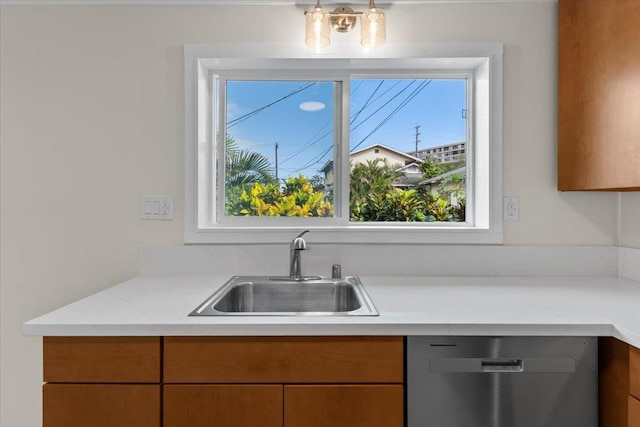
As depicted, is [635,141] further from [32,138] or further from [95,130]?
[32,138]

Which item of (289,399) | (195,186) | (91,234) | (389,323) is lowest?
(289,399)

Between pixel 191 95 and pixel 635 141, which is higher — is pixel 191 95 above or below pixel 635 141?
above

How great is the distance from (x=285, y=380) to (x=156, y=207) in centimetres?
108

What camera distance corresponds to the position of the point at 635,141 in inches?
54.9

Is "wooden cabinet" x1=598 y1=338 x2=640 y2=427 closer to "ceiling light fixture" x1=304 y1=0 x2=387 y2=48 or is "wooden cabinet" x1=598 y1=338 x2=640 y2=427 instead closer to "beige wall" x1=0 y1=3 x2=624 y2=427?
"beige wall" x1=0 y1=3 x2=624 y2=427

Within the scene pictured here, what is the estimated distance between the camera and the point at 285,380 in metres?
1.17

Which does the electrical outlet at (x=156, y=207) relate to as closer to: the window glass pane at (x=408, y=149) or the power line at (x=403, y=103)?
the window glass pane at (x=408, y=149)

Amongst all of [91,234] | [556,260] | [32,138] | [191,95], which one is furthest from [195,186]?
[556,260]

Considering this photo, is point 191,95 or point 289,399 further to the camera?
point 191,95

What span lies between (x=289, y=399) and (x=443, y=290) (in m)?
0.74

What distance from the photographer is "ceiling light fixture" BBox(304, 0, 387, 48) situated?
1.76 m

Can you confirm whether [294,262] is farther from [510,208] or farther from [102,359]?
[510,208]

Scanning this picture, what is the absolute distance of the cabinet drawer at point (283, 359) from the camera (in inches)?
45.9

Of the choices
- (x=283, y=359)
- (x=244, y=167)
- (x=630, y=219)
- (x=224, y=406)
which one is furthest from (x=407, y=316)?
(x=630, y=219)
